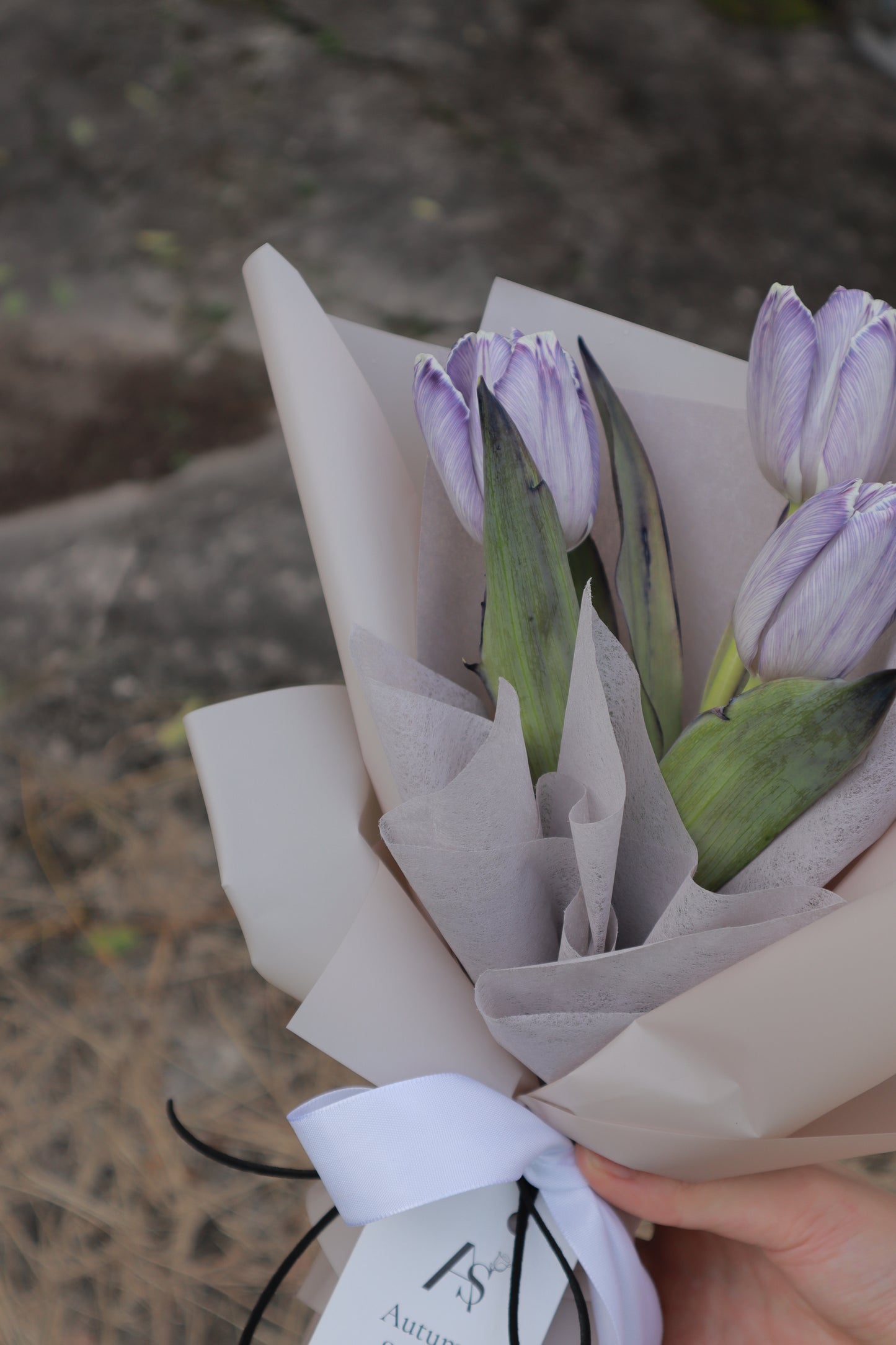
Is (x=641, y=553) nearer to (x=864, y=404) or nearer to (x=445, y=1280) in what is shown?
(x=864, y=404)

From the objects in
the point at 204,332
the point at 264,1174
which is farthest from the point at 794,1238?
the point at 204,332

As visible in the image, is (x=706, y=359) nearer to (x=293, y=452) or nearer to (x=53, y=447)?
(x=293, y=452)

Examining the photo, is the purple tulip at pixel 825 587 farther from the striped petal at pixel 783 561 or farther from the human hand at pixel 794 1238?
the human hand at pixel 794 1238

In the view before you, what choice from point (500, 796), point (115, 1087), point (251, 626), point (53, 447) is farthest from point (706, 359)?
point (53, 447)

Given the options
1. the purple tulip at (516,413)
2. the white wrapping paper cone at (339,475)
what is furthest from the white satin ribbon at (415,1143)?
the purple tulip at (516,413)

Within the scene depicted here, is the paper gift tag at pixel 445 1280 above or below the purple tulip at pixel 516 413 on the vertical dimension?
below

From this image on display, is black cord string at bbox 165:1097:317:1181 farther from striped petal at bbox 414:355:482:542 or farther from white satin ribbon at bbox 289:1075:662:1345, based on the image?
striped petal at bbox 414:355:482:542
